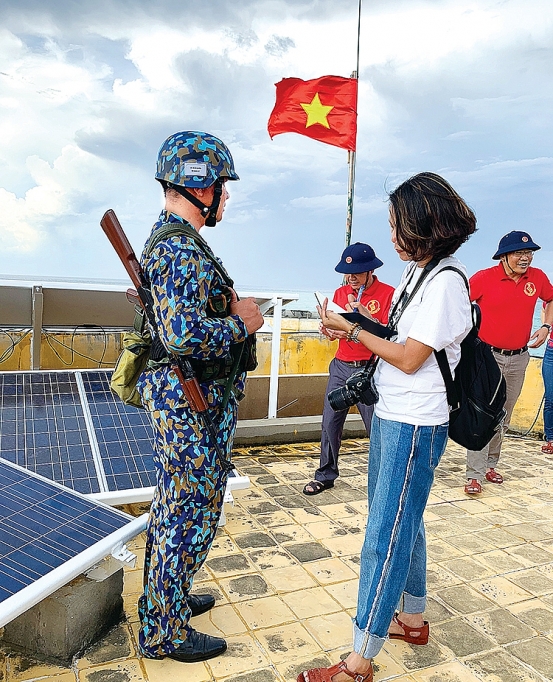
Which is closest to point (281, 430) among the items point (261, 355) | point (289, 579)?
point (261, 355)

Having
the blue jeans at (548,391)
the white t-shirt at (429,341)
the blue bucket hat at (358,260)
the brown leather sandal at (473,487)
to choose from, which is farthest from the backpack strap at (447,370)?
the blue jeans at (548,391)

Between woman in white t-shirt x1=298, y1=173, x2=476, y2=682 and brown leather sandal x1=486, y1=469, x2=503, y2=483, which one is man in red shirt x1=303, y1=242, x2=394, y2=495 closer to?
brown leather sandal x1=486, y1=469, x2=503, y2=483

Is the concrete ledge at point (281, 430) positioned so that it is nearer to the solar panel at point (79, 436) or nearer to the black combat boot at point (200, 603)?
the solar panel at point (79, 436)

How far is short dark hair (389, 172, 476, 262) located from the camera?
2021 mm

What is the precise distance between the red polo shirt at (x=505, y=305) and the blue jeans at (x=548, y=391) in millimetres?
1721

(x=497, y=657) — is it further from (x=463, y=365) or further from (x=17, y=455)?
(x=17, y=455)

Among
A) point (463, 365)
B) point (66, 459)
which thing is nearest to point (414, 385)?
point (463, 365)

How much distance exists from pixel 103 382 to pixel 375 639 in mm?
2806

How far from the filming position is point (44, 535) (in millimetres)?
2232

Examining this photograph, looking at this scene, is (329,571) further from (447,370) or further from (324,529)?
(447,370)

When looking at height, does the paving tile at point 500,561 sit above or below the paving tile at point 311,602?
below

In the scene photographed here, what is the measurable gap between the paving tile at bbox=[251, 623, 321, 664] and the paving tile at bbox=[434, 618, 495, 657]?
60 centimetres

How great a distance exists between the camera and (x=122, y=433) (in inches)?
141

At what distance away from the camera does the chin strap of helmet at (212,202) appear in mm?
2107
